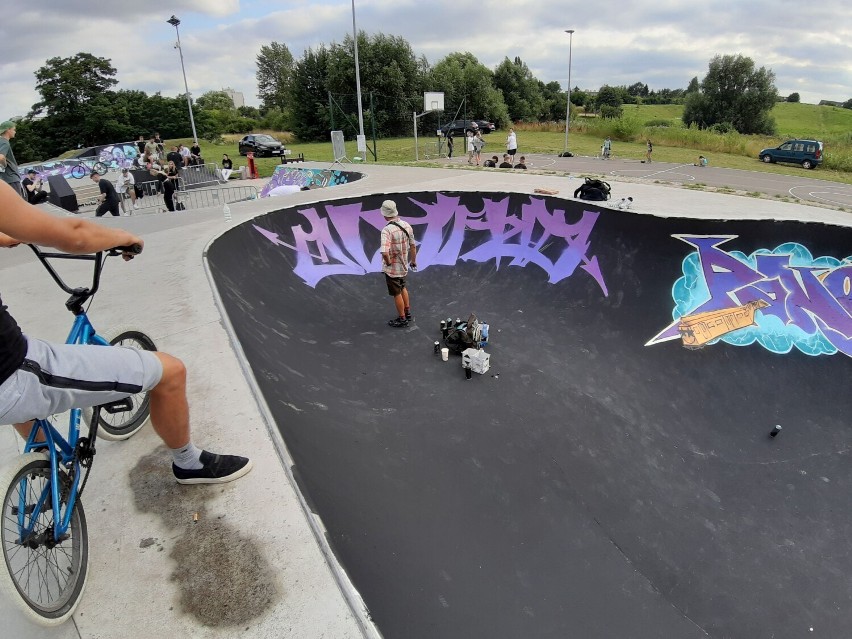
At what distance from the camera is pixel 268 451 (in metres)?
3.16

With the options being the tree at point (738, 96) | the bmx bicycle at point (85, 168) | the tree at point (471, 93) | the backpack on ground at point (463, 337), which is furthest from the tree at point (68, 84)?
the tree at point (738, 96)

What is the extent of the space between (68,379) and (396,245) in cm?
584

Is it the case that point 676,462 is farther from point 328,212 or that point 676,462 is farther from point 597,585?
point 328,212

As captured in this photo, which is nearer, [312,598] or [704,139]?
[312,598]

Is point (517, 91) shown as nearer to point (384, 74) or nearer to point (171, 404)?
point (384, 74)

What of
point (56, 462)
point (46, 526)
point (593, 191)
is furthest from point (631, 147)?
point (46, 526)

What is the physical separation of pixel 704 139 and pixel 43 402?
133 ft

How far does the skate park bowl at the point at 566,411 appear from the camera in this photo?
153 inches

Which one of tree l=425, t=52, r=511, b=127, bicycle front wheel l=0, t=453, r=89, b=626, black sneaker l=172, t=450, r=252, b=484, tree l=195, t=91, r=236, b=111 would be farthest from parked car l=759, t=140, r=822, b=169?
tree l=195, t=91, r=236, b=111

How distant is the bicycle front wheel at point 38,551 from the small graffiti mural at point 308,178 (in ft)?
56.4

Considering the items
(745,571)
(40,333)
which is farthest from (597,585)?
(40,333)

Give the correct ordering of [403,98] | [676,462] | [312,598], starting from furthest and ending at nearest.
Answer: [403,98]
[676,462]
[312,598]

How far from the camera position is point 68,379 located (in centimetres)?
205

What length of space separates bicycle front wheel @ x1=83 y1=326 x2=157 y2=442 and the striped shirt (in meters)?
4.50
